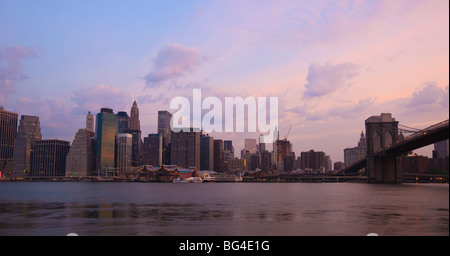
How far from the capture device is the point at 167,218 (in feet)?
128

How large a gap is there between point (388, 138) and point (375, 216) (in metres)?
160

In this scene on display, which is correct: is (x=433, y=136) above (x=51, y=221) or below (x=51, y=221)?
above

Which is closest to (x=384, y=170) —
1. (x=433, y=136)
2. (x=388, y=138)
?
(x=388, y=138)

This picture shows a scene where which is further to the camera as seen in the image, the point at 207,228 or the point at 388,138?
the point at 388,138

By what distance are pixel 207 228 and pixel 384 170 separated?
13683cm
